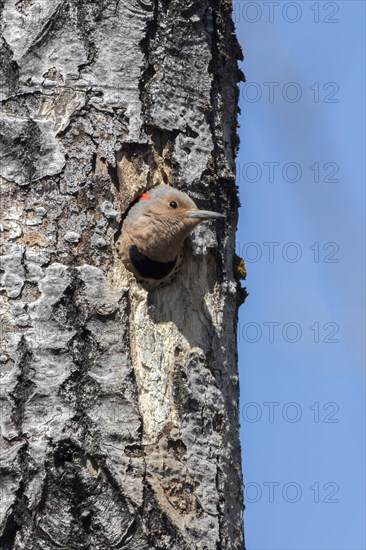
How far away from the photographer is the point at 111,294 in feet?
13.1

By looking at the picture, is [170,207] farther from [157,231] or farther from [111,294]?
[111,294]

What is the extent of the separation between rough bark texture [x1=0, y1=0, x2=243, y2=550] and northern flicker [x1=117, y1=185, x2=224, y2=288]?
0.16 feet

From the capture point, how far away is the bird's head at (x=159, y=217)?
4215 millimetres

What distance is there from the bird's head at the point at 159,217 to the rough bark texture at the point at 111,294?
0.05 metres

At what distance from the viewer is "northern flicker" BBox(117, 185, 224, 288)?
4176 millimetres

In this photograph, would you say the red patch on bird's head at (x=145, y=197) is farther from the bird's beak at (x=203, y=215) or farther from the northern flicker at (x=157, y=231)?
the bird's beak at (x=203, y=215)

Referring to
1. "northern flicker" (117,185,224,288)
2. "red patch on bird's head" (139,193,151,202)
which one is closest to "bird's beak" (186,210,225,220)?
"northern flicker" (117,185,224,288)

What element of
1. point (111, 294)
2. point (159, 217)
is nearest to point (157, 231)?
point (159, 217)

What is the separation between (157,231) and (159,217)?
0.14 metres

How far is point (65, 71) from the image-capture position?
13.6ft

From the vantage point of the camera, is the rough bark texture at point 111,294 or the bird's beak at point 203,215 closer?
the rough bark texture at point 111,294

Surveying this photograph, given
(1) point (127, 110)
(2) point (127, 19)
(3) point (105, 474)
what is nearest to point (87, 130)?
(1) point (127, 110)

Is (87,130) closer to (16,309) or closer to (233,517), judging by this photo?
(16,309)

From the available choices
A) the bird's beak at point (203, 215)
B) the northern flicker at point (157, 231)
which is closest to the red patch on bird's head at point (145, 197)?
the northern flicker at point (157, 231)
